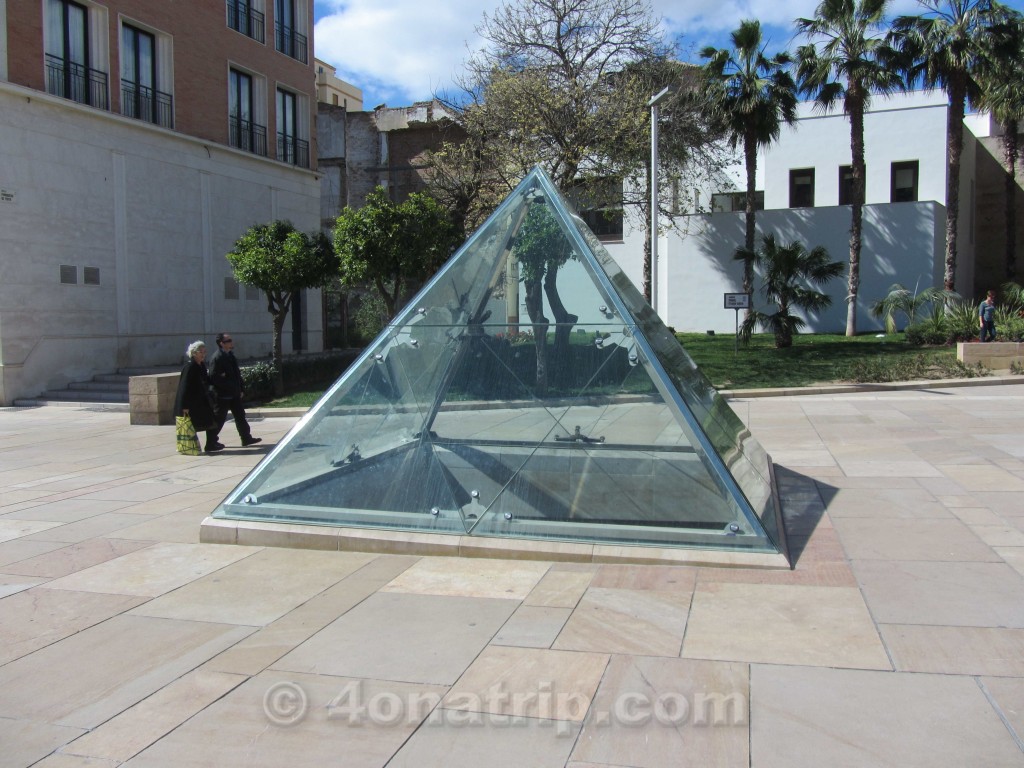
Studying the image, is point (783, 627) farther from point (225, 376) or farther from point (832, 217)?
point (832, 217)

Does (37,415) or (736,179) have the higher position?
(736,179)

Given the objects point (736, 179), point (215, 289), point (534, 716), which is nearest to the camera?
point (534, 716)

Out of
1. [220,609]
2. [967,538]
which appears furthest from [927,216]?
[220,609]

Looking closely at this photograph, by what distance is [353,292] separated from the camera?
35.8 metres

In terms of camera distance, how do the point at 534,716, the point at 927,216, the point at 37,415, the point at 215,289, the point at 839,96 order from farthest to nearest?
the point at 927,216, the point at 839,96, the point at 215,289, the point at 37,415, the point at 534,716

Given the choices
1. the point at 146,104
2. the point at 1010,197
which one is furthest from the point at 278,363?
the point at 1010,197

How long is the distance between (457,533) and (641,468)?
1642 millimetres

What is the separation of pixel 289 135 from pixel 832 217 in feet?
64.3

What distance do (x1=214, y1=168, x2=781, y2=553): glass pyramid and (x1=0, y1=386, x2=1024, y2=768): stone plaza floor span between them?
1.53ft

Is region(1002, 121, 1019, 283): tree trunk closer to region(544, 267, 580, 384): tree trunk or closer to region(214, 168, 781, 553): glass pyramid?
region(214, 168, 781, 553): glass pyramid

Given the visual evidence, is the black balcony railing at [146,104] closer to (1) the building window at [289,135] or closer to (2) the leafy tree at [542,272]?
(1) the building window at [289,135]

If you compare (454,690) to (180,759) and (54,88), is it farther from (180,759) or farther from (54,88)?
(54,88)

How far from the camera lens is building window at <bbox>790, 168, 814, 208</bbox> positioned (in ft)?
109

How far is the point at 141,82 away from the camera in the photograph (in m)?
22.0
